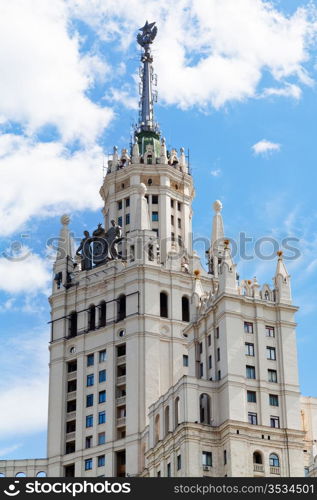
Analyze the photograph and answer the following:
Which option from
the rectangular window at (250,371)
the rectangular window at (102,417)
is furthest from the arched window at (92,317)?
the rectangular window at (250,371)

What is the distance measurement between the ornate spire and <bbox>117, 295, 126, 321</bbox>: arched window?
3364cm

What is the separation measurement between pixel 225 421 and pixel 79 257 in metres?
43.1

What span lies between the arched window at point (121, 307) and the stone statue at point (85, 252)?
7.72 metres

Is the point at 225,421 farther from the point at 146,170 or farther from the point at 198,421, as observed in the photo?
the point at 146,170

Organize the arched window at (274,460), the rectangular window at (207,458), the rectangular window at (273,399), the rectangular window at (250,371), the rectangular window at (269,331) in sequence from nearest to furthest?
the rectangular window at (207,458) → the arched window at (274,460) → the rectangular window at (273,399) → the rectangular window at (250,371) → the rectangular window at (269,331)

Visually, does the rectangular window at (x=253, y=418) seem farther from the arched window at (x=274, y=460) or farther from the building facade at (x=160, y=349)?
the arched window at (x=274, y=460)

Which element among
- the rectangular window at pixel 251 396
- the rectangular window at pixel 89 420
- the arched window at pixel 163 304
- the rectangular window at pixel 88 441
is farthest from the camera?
the arched window at pixel 163 304

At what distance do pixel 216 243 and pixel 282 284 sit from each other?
29078 mm

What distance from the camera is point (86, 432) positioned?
139 m

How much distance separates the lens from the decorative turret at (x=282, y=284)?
125 meters

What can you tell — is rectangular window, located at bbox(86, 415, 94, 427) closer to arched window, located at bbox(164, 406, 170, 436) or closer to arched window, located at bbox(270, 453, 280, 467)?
arched window, located at bbox(164, 406, 170, 436)

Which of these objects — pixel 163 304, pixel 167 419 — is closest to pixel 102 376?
pixel 163 304

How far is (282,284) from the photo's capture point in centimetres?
12625
